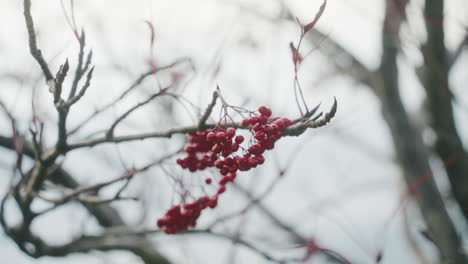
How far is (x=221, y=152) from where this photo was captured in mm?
1447

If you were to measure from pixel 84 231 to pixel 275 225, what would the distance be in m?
2.31

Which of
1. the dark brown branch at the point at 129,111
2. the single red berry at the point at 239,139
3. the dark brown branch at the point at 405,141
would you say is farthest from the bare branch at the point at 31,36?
the dark brown branch at the point at 405,141

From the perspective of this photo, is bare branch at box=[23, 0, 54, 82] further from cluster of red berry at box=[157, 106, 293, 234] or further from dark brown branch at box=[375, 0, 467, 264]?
dark brown branch at box=[375, 0, 467, 264]

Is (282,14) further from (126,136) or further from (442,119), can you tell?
(126,136)

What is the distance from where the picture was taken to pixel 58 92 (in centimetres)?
126

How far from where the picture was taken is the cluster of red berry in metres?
1.32

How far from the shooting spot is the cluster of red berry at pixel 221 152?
1323 millimetres

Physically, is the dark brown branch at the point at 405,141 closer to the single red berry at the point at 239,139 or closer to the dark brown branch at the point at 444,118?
the dark brown branch at the point at 444,118

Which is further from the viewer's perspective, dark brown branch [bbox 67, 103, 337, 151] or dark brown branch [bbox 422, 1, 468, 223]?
dark brown branch [bbox 422, 1, 468, 223]

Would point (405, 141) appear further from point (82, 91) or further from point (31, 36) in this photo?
point (31, 36)

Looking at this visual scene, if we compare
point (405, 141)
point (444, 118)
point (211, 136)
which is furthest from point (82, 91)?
point (405, 141)

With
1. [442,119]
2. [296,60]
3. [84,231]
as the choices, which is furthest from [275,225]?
[296,60]

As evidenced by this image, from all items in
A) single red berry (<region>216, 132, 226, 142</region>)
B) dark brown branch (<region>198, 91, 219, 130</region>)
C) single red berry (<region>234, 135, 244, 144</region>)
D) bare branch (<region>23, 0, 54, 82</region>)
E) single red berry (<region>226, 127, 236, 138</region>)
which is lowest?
bare branch (<region>23, 0, 54, 82</region>)

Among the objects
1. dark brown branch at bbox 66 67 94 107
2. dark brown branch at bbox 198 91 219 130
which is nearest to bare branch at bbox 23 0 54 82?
dark brown branch at bbox 66 67 94 107
